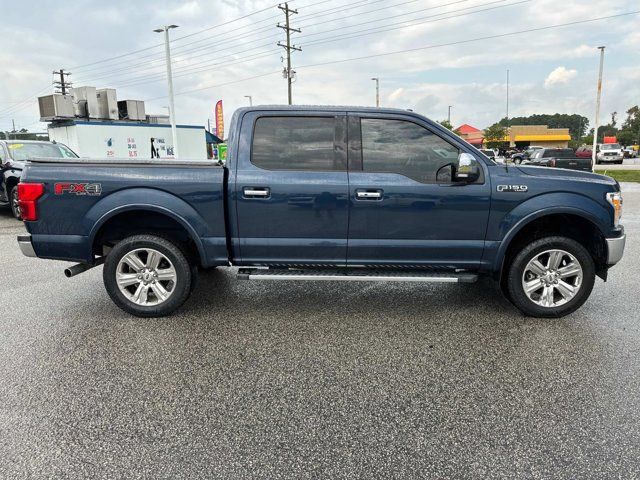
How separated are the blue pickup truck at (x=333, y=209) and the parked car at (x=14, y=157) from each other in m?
7.40

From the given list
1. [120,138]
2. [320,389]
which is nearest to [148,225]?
[320,389]

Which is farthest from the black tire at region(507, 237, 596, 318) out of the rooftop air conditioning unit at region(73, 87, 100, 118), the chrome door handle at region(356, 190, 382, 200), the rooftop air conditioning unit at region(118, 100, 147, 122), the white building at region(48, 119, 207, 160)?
the rooftop air conditioning unit at region(118, 100, 147, 122)

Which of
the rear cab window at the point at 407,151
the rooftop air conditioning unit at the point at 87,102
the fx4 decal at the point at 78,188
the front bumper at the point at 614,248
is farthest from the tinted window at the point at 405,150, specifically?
the rooftop air conditioning unit at the point at 87,102

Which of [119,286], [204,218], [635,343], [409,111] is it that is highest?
[409,111]

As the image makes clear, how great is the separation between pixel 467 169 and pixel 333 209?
123 cm

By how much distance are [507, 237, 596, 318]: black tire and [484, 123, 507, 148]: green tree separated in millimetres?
66234

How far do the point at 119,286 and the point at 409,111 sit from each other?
320 cm

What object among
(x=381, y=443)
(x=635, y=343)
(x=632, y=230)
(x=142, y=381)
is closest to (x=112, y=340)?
(x=142, y=381)

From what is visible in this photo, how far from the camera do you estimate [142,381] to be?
3.32 metres

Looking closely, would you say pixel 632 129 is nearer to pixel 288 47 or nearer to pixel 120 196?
pixel 288 47

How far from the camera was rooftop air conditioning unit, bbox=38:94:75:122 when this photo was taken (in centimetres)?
2680

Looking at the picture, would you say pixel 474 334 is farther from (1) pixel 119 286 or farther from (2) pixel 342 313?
(1) pixel 119 286

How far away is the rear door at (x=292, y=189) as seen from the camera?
427cm

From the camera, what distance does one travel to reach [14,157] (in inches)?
430
